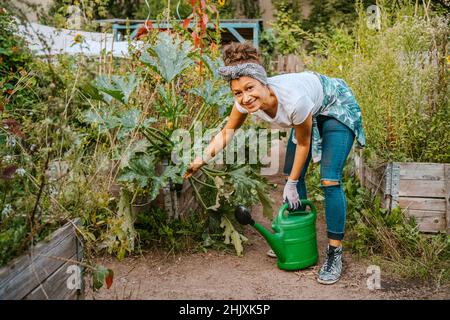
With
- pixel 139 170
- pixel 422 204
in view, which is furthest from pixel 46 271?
pixel 422 204

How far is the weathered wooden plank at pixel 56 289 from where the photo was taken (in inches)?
59.7

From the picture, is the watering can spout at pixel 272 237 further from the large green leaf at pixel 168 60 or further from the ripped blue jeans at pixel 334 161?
the large green leaf at pixel 168 60

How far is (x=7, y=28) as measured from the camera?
4914 mm

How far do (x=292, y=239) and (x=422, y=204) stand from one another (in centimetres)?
88

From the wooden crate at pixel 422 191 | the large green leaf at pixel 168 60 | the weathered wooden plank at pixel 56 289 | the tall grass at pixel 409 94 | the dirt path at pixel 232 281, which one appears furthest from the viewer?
the tall grass at pixel 409 94

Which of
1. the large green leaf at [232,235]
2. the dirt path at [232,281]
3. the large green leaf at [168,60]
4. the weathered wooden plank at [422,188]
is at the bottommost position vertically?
the dirt path at [232,281]

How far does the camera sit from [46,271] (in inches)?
61.8

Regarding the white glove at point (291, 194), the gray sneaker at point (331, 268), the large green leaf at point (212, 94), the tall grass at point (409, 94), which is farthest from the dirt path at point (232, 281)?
the large green leaf at point (212, 94)

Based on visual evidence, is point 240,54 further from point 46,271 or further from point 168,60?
point 46,271

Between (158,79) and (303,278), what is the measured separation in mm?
1626

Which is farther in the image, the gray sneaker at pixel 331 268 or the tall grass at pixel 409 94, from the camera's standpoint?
the tall grass at pixel 409 94

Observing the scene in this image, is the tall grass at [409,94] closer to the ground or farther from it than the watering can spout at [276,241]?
farther from it

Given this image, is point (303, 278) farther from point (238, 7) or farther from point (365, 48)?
point (238, 7)

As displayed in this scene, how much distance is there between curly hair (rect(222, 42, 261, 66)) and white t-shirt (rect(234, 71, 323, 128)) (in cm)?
15
